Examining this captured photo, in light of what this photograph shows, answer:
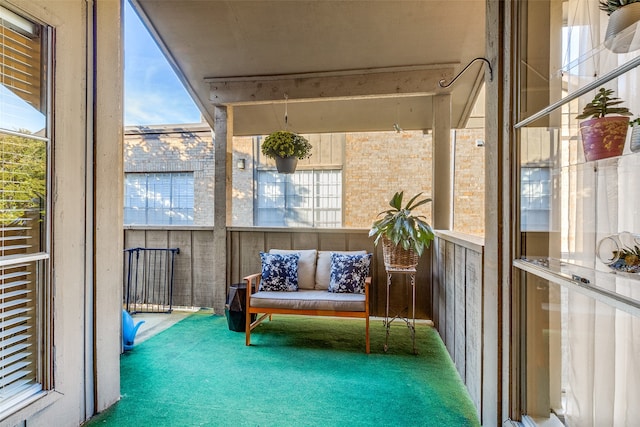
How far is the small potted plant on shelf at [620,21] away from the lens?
1.00m

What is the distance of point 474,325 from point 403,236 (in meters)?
0.96

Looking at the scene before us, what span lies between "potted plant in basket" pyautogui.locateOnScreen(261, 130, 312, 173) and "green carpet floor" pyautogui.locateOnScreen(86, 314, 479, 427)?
179cm

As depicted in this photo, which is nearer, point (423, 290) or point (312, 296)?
point (312, 296)

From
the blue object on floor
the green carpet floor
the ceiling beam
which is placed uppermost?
the ceiling beam

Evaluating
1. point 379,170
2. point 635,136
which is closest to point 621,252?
point 635,136

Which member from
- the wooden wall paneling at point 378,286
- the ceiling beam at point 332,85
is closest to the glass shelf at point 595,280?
the wooden wall paneling at point 378,286

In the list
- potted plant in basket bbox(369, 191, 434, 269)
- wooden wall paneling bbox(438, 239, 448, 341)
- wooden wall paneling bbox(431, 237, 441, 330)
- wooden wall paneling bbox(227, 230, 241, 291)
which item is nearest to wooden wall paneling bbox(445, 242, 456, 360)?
wooden wall paneling bbox(438, 239, 448, 341)

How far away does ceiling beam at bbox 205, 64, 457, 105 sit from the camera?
3.65 metres

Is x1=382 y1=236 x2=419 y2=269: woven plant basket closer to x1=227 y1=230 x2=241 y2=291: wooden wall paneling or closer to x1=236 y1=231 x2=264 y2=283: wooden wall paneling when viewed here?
x1=236 y1=231 x2=264 y2=283: wooden wall paneling

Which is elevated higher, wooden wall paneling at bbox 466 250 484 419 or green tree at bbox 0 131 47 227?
green tree at bbox 0 131 47 227

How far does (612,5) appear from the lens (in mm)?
1068

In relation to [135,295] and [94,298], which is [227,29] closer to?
[94,298]

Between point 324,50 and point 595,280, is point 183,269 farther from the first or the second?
point 595,280

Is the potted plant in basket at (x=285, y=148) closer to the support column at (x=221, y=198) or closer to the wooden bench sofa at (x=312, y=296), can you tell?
the support column at (x=221, y=198)
